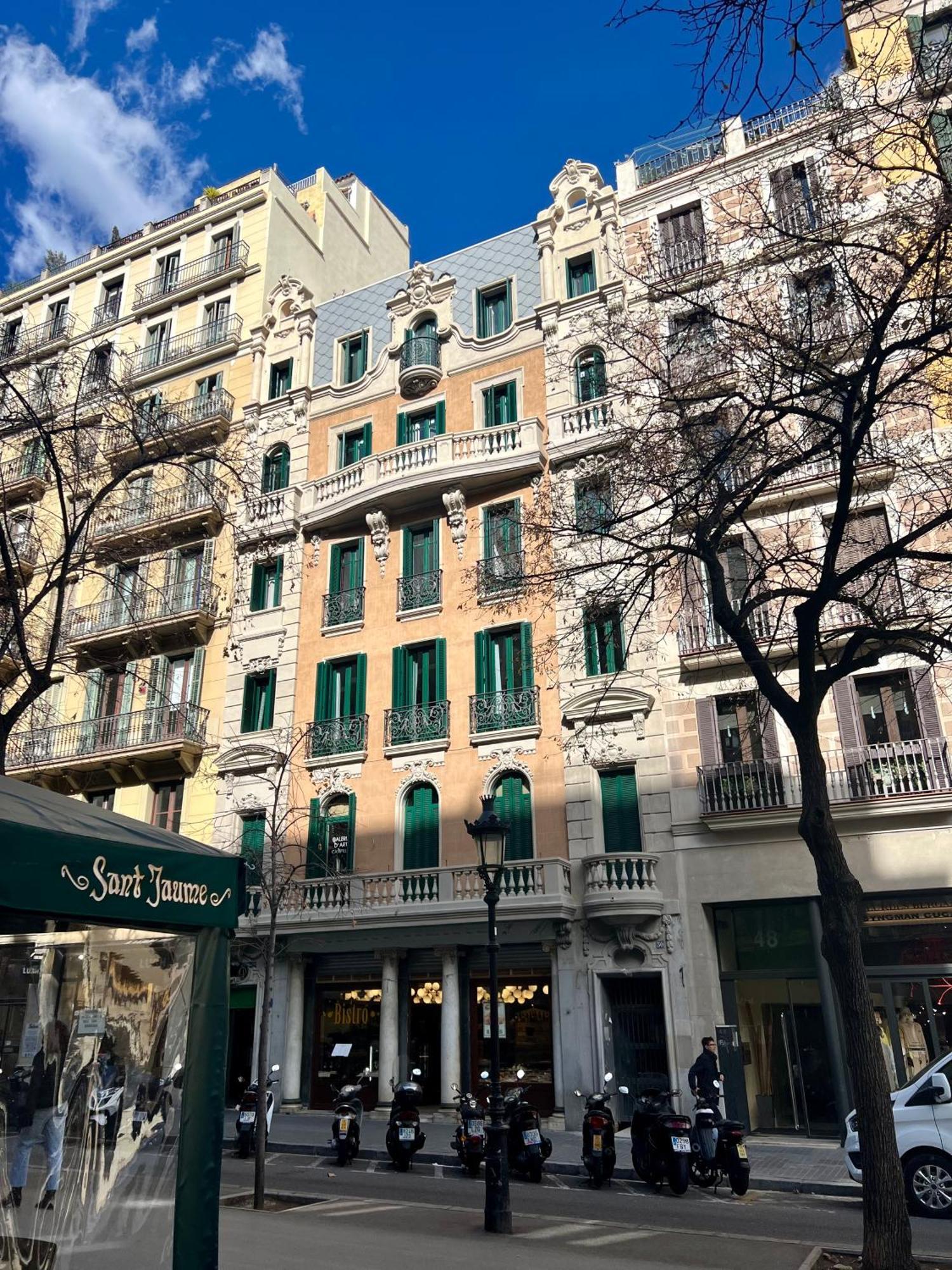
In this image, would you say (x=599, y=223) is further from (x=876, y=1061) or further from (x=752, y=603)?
(x=876, y=1061)

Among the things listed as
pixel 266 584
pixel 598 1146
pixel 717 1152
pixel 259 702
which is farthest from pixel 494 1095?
pixel 266 584

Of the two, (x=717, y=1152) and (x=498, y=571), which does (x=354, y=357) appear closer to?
(x=498, y=571)

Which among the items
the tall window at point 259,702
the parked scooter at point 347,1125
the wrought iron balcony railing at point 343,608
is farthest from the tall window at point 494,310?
the parked scooter at point 347,1125

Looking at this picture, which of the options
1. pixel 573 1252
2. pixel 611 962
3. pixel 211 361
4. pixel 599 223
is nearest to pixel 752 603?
pixel 573 1252

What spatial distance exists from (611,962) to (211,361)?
843 inches

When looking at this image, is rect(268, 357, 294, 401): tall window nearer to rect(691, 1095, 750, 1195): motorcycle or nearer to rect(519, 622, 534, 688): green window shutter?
rect(519, 622, 534, 688): green window shutter

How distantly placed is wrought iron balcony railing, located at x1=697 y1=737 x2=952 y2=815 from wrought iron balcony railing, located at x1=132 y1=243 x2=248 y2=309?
72.2 feet

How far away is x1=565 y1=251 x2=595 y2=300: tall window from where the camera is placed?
Answer: 23547 millimetres

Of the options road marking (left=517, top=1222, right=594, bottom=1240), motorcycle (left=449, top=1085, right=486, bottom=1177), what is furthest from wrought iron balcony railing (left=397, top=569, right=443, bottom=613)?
road marking (left=517, top=1222, right=594, bottom=1240)

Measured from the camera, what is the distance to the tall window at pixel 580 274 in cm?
2355

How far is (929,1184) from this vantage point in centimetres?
996

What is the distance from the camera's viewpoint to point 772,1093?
54.7 ft

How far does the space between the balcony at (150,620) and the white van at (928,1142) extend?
19.7 m

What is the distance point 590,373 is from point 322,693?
998 cm
